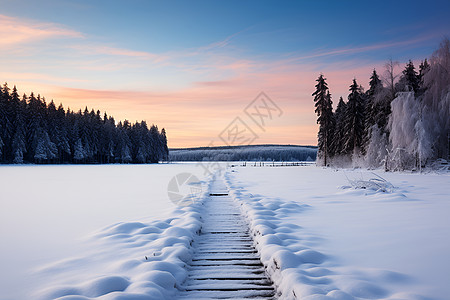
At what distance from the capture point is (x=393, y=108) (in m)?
26.3

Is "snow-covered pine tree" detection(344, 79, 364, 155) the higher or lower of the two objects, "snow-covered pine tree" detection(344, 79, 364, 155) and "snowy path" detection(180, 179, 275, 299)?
the higher

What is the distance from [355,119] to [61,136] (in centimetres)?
5774

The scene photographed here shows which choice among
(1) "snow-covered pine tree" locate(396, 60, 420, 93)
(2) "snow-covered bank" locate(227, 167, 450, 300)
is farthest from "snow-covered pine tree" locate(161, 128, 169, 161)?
(2) "snow-covered bank" locate(227, 167, 450, 300)

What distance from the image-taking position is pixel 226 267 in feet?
15.3

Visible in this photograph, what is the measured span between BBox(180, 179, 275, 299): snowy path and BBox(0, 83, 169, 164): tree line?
5774cm

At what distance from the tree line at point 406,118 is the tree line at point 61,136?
56.2 meters

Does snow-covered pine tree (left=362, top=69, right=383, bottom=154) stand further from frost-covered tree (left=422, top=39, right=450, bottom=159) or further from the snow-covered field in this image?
the snow-covered field

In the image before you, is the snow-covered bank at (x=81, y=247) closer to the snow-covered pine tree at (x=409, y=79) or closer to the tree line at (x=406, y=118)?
the tree line at (x=406, y=118)

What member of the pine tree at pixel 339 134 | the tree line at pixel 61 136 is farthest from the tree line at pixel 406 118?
the tree line at pixel 61 136

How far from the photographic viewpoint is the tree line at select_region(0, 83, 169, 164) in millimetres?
52281

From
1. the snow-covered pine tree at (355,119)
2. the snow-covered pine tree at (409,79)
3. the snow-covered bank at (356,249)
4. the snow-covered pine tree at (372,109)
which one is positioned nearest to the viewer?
the snow-covered bank at (356,249)

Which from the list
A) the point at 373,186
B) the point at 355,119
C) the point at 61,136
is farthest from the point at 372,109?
the point at 61,136

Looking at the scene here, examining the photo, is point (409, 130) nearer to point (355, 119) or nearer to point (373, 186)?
point (373, 186)

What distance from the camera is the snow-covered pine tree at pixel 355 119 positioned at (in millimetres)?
40594
